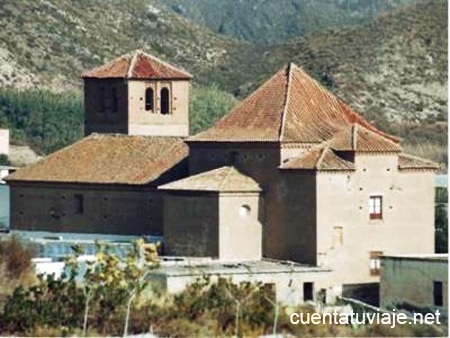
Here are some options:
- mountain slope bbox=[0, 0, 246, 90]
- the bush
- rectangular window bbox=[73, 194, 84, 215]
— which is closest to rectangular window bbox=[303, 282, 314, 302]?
rectangular window bbox=[73, 194, 84, 215]

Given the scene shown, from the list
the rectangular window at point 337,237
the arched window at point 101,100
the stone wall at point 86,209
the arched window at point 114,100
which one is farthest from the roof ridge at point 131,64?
the rectangular window at point 337,237

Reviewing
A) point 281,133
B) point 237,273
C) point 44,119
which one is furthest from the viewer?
point 44,119

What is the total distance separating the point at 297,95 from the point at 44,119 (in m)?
40.4

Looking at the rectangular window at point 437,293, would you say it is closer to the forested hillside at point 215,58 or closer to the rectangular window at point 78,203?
the rectangular window at point 78,203

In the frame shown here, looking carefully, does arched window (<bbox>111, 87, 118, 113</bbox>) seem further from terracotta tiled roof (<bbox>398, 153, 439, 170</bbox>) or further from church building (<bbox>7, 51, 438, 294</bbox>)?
terracotta tiled roof (<bbox>398, 153, 439, 170</bbox>)

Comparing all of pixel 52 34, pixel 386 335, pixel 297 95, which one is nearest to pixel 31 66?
pixel 52 34

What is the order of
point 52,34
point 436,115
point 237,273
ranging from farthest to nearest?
point 52,34 < point 436,115 < point 237,273

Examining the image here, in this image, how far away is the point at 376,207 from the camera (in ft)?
202

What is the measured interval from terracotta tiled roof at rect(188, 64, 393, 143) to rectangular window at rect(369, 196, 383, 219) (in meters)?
1.62

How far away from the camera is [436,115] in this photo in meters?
110

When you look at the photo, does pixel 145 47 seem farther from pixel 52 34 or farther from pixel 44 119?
pixel 44 119

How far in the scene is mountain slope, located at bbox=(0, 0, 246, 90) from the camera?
380 ft

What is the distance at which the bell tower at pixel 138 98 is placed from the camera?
70500 mm

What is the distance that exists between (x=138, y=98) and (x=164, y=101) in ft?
2.60
